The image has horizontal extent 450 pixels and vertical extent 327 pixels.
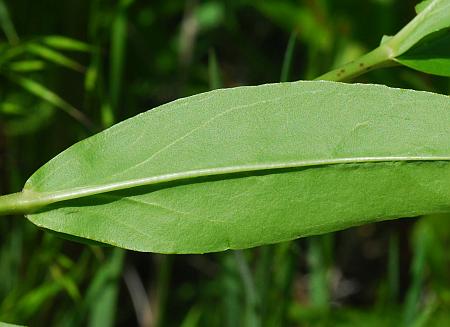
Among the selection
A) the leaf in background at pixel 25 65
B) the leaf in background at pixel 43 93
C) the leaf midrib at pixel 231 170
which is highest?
the leaf in background at pixel 25 65

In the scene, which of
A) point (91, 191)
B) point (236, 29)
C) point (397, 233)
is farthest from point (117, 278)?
point (397, 233)

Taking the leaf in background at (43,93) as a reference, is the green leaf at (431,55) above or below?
below

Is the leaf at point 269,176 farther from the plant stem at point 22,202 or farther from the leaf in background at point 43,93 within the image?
the leaf in background at point 43,93


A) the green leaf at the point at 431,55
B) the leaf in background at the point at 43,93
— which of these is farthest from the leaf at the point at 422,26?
the leaf in background at the point at 43,93

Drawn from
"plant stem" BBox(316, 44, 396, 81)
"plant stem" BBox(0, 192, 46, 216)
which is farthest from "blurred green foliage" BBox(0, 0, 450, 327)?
"plant stem" BBox(0, 192, 46, 216)

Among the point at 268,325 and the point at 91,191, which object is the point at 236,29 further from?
the point at 91,191

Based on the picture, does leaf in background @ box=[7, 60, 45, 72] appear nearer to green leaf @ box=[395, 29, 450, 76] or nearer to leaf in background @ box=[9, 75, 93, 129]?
leaf in background @ box=[9, 75, 93, 129]

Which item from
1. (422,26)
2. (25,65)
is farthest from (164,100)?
(422,26)
